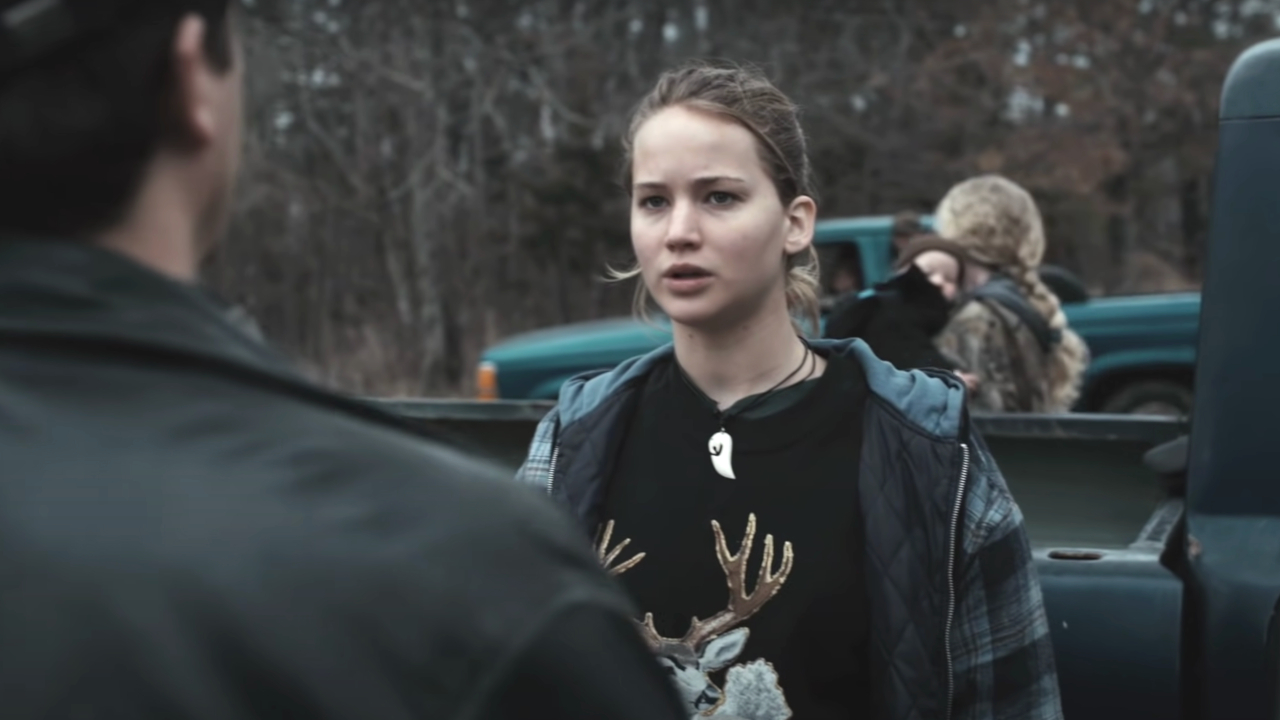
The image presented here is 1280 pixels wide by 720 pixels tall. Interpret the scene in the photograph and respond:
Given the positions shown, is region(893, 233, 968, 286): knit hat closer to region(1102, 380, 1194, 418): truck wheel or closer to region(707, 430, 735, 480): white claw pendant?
region(707, 430, 735, 480): white claw pendant

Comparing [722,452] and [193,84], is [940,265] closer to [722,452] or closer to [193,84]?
[722,452]

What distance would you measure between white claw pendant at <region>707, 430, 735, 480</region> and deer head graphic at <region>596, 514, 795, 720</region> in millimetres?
82

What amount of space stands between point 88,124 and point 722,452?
5.12ft

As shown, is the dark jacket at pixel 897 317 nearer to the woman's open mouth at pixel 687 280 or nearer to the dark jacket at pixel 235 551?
the woman's open mouth at pixel 687 280

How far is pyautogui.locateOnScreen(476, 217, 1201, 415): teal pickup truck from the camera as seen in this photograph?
1011 cm

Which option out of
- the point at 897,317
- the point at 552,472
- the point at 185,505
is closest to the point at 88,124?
the point at 185,505

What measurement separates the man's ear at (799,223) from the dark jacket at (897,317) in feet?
5.84

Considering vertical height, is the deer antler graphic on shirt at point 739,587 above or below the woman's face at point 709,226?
below

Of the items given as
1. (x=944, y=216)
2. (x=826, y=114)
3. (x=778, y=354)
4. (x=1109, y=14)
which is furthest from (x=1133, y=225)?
(x=778, y=354)

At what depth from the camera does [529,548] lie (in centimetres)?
105

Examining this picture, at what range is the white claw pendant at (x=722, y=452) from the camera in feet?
8.20

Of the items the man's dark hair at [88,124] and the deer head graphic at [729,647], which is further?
the deer head graphic at [729,647]

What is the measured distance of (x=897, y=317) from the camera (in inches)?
192

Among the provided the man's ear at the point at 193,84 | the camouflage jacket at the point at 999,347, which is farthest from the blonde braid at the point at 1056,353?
the man's ear at the point at 193,84
